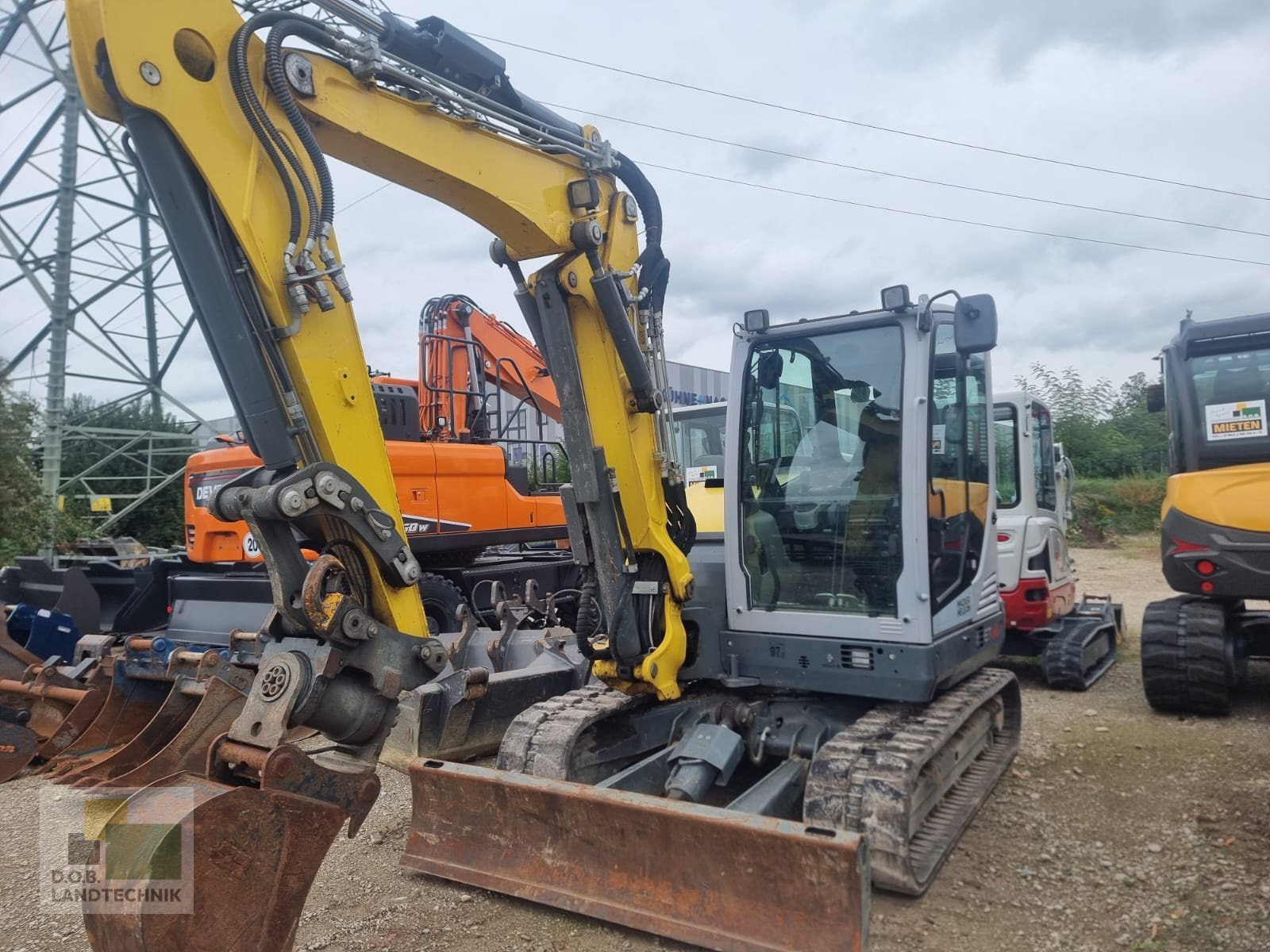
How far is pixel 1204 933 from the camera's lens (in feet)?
10.7

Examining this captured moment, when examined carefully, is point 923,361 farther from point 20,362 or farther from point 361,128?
point 20,362

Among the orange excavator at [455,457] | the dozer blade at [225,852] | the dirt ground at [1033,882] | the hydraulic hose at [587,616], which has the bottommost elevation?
the dirt ground at [1033,882]

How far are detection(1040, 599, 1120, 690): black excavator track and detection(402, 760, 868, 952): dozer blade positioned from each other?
473cm

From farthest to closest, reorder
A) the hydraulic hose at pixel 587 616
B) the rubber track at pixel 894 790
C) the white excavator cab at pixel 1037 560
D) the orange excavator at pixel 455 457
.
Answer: the orange excavator at pixel 455 457
the white excavator cab at pixel 1037 560
the hydraulic hose at pixel 587 616
the rubber track at pixel 894 790

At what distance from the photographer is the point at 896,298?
13.3ft

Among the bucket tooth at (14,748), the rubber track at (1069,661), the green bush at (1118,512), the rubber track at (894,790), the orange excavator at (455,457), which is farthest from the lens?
the green bush at (1118,512)

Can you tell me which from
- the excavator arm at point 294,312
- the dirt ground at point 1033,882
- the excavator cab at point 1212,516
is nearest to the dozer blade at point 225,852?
the excavator arm at point 294,312

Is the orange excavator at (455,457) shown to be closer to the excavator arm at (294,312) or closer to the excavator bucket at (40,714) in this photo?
the excavator bucket at (40,714)

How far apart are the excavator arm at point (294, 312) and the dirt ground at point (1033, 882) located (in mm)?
894

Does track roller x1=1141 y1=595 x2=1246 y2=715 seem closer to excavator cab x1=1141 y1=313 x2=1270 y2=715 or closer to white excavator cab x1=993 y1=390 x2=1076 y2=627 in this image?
excavator cab x1=1141 y1=313 x2=1270 y2=715

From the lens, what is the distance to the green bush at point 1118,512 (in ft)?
68.8

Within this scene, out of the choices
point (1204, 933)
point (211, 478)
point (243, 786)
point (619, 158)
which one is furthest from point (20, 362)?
point (1204, 933)

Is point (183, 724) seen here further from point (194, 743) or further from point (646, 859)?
point (646, 859)

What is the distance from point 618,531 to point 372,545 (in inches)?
53.8
